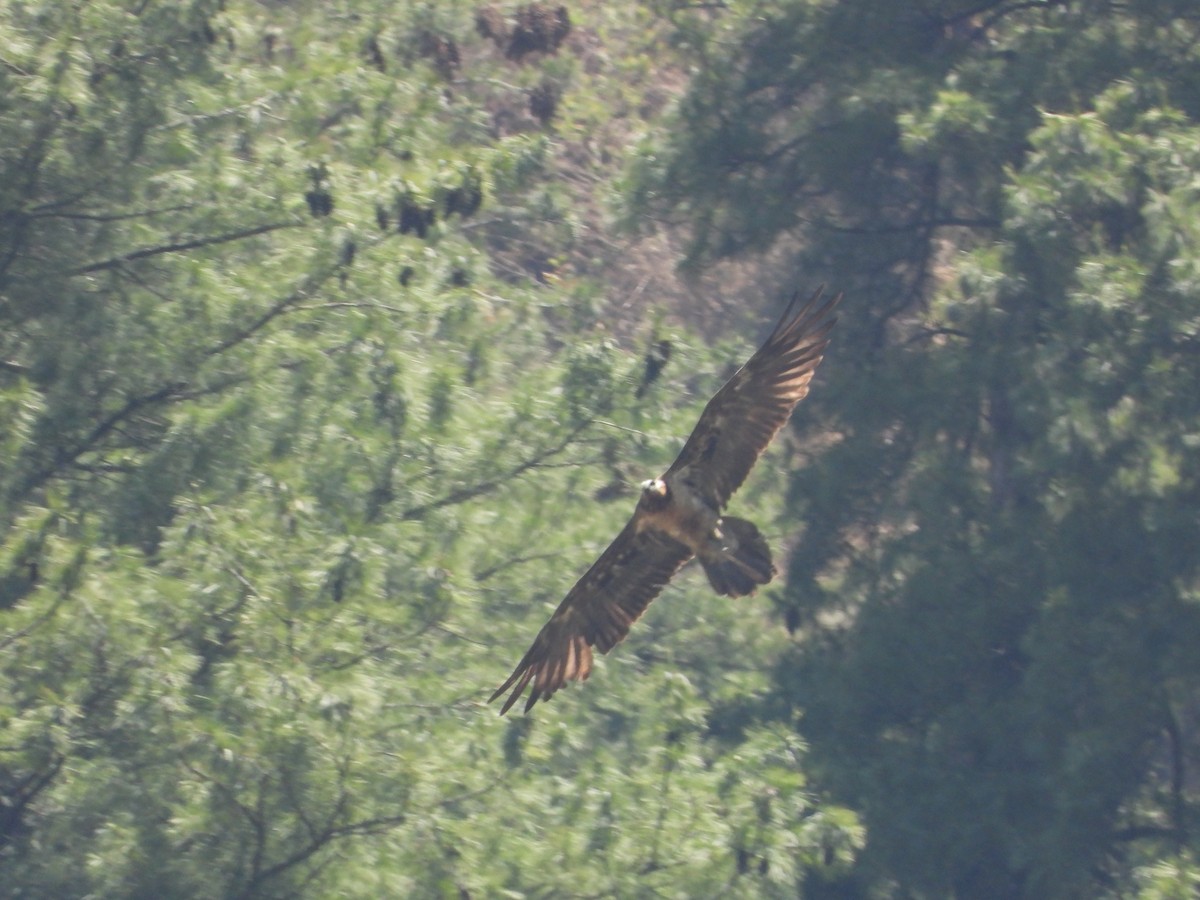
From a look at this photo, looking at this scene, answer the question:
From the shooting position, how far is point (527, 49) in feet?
38.8

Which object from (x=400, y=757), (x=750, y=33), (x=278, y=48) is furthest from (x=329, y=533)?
(x=750, y=33)

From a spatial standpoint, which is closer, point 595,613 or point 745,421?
point 745,421

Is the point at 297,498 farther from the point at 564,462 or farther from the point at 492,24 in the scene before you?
the point at 492,24

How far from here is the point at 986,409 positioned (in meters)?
13.2

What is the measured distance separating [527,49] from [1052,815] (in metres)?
5.88

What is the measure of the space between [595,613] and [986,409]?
5640 millimetres

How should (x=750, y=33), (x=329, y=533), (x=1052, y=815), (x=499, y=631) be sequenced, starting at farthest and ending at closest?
1. (x=750, y=33)
2. (x=1052, y=815)
3. (x=499, y=631)
4. (x=329, y=533)

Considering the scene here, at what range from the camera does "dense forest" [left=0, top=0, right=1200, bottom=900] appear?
8.74m

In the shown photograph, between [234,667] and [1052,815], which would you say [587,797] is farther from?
[1052,815]

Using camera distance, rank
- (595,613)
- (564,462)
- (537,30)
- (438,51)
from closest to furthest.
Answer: (595,613)
(564,462)
(438,51)
(537,30)

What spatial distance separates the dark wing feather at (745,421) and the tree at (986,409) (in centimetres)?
327

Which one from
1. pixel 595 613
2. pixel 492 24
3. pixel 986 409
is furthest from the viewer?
pixel 986 409

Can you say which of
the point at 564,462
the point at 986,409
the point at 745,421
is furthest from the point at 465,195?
the point at 986,409

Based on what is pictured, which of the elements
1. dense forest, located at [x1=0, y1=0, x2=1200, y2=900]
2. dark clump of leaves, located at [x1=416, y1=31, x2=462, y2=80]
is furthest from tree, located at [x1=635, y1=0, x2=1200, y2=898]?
dark clump of leaves, located at [x1=416, y1=31, x2=462, y2=80]
